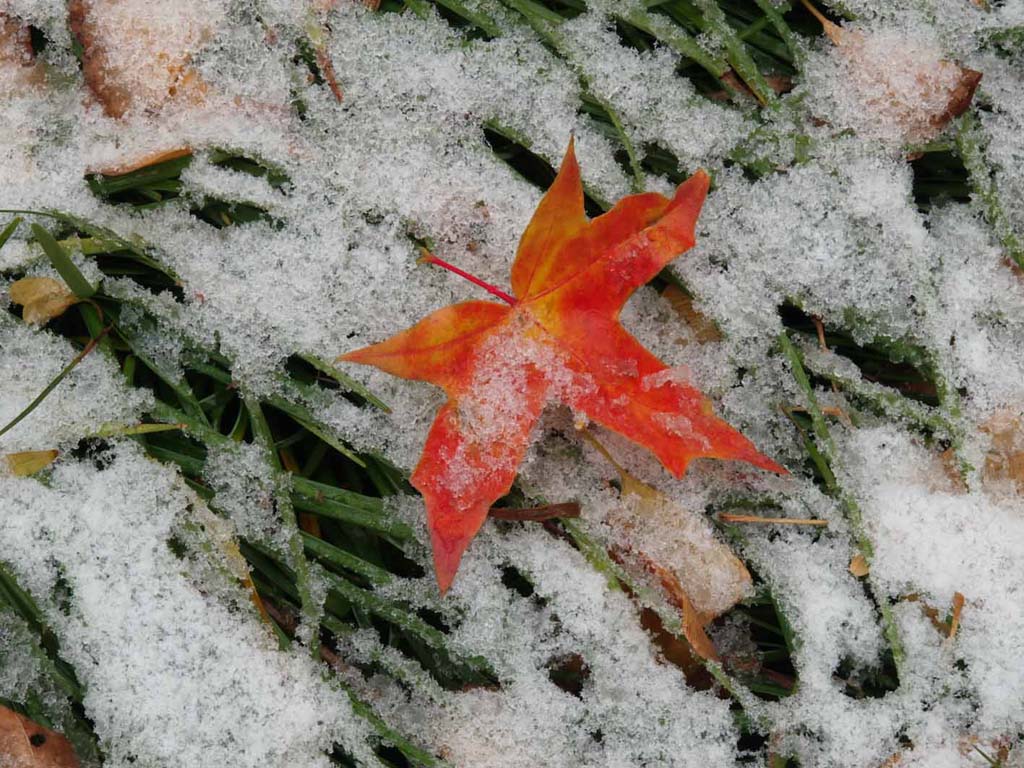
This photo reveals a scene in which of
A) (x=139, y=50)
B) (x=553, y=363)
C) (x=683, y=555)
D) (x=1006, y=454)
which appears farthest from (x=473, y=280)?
(x=1006, y=454)

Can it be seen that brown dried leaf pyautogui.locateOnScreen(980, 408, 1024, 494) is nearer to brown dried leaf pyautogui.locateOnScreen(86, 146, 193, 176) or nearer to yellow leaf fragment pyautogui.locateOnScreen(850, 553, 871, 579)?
yellow leaf fragment pyautogui.locateOnScreen(850, 553, 871, 579)

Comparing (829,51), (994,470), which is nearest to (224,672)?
(994,470)

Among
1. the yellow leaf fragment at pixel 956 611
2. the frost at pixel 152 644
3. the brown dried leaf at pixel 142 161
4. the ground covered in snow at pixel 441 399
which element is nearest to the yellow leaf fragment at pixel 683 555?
the ground covered in snow at pixel 441 399

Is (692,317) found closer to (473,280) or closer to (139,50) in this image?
(473,280)

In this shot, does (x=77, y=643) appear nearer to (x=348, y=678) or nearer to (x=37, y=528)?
(x=37, y=528)

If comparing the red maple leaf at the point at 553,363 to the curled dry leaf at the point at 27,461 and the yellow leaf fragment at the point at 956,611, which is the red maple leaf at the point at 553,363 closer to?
the yellow leaf fragment at the point at 956,611

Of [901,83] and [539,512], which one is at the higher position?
[901,83]

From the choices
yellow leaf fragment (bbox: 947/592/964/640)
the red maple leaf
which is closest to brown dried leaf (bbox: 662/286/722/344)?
the red maple leaf
